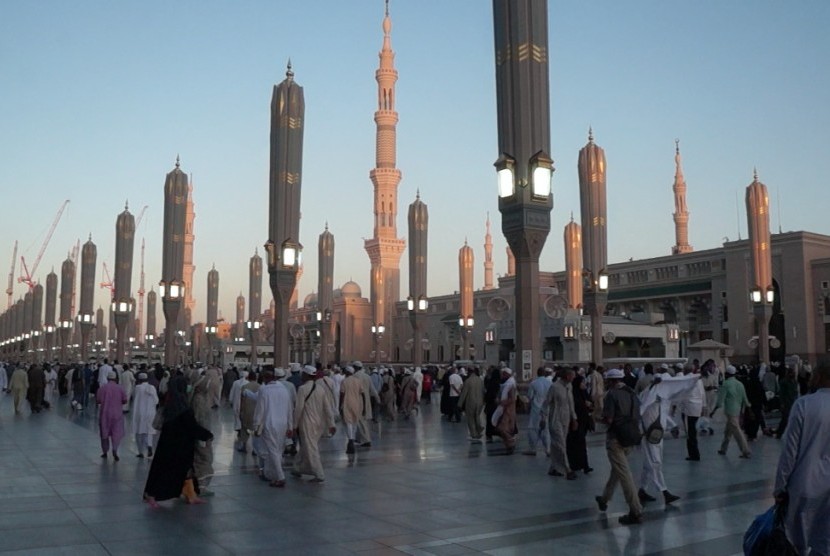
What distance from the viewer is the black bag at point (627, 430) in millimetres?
7238

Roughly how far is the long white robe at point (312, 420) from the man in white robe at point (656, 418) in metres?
3.80

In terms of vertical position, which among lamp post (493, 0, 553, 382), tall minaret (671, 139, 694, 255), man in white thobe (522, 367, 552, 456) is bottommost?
man in white thobe (522, 367, 552, 456)

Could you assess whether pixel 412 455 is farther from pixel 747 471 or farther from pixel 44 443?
pixel 44 443

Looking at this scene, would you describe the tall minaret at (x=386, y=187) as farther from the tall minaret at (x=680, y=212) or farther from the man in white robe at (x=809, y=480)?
the man in white robe at (x=809, y=480)

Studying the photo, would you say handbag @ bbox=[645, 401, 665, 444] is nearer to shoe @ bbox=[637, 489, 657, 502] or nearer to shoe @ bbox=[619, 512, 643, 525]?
shoe @ bbox=[637, 489, 657, 502]

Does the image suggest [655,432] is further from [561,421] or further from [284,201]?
[284,201]

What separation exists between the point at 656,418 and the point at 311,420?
4.14 m

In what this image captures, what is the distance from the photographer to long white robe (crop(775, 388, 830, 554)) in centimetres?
429

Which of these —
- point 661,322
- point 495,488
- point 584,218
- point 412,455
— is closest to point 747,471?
point 495,488

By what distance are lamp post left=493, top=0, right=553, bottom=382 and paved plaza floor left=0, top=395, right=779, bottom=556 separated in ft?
10.9

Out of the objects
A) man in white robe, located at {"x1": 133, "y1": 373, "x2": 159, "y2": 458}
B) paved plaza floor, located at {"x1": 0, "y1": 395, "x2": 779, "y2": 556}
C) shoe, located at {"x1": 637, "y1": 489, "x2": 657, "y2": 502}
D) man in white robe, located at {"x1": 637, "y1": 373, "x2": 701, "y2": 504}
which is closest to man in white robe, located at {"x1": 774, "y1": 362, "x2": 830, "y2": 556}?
paved plaza floor, located at {"x1": 0, "y1": 395, "x2": 779, "y2": 556}

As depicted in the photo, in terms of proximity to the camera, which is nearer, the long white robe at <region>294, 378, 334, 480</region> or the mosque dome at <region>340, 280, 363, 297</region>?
the long white robe at <region>294, 378, 334, 480</region>

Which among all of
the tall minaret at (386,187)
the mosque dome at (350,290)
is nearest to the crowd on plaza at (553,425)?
the tall minaret at (386,187)

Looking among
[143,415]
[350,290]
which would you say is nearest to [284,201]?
[143,415]
